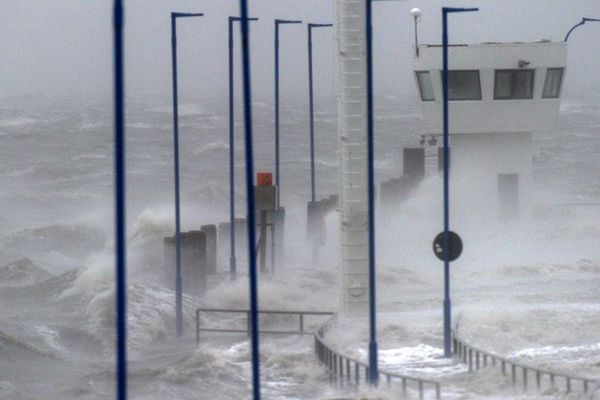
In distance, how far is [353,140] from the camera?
25.9 meters

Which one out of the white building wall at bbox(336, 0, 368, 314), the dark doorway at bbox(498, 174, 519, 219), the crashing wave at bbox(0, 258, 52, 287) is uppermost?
the white building wall at bbox(336, 0, 368, 314)

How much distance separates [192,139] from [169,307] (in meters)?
72.5

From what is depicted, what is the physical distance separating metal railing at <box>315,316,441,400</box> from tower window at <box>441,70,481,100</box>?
2047cm

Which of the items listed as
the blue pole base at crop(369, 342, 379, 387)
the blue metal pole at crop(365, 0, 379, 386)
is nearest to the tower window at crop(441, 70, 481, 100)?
the blue metal pole at crop(365, 0, 379, 386)

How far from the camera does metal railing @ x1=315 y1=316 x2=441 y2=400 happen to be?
60.3ft

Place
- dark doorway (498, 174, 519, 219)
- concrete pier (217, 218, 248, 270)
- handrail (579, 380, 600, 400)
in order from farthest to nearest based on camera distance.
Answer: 1. dark doorway (498, 174, 519, 219)
2. concrete pier (217, 218, 248, 270)
3. handrail (579, 380, 600, 400)

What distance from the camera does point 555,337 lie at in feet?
80.2

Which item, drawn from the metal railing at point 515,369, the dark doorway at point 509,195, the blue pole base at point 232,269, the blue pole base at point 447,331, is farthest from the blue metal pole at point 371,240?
the dark doorway at point 509,195

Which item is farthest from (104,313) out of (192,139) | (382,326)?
(192,139)

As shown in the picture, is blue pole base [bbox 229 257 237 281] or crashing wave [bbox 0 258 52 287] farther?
crashing wave [bbox 0 258 52 287]

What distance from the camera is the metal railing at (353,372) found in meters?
18.4

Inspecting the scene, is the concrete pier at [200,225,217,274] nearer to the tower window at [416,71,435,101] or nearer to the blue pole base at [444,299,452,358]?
the tower window at [416,71,435,101]

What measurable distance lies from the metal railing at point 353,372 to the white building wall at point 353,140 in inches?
151

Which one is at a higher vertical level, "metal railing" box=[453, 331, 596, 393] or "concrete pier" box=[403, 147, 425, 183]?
"concrete pier" box=[403, 147, 425, 183]
